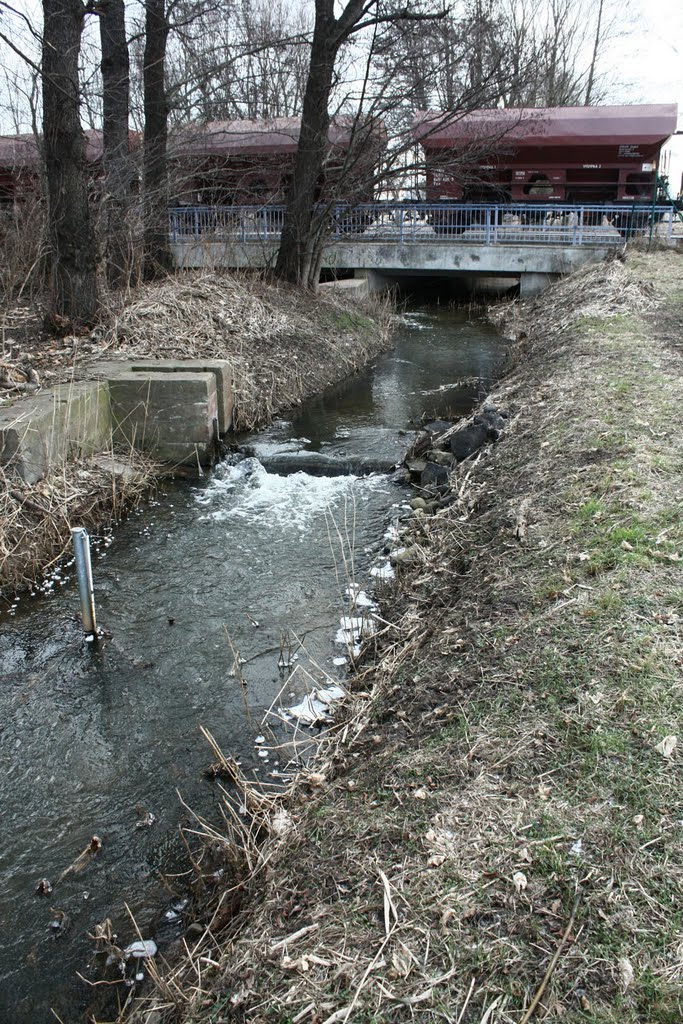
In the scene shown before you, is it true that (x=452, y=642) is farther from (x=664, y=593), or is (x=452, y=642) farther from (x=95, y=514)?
(x=95, y=514)

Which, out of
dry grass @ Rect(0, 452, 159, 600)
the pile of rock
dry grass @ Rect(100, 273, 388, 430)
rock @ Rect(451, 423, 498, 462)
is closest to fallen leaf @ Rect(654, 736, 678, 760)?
the pile of rock

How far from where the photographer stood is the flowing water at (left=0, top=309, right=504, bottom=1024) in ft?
10.9

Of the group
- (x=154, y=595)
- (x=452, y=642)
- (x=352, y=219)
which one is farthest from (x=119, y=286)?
(x=352, y=219)

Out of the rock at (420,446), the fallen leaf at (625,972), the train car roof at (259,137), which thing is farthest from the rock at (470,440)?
the train car roof at (259,137)

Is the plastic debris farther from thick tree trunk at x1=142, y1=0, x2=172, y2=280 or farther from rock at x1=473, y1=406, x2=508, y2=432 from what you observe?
thick tree trunk at x1=142, y1=0, x2=172, y2=280

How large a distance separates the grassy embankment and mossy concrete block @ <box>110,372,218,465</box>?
0.31 metres

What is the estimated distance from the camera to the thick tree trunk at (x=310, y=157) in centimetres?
1466

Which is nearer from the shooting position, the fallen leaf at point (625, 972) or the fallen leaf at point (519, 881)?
the fallen leaf at point (625, 972)

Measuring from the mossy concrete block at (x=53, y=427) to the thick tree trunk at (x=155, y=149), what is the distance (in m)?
5.62

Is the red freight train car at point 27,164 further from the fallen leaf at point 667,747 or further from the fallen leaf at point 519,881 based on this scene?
the fallen leaf at point 519,881

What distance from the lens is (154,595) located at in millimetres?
6043

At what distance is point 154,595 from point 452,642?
271 centimetres

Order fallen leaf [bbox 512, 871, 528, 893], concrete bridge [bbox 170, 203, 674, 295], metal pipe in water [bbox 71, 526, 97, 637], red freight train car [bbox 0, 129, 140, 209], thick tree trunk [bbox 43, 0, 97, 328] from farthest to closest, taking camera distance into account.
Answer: concrete bridge [bbox 170, 203, 674, 295]
red freight train car [bbox 0, 129, 140, 209]
thick tree trunk [bbox 43, 0, 97, 328]
metal pipe in water [bbox 71, 526, 97, 637]
fallen leaf [bbox 512, 871, 528, 893]

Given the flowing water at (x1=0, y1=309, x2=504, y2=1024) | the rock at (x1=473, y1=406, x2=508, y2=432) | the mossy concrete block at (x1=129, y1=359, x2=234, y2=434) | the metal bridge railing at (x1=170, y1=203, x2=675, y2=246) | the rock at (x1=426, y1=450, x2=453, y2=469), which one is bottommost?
the flowing water at (x1=0, y1=309, x2=504, y2=1024)
